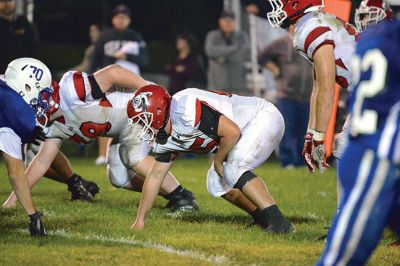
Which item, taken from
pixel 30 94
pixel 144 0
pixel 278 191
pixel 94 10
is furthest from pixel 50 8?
pixel 30 94

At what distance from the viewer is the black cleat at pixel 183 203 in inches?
281

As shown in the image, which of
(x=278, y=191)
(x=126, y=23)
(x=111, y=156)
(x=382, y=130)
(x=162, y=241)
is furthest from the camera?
(x=126, y=23)

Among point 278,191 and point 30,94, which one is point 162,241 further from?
point 278,191

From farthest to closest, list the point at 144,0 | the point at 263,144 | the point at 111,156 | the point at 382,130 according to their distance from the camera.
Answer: the point at 144,0, the point at 111,156, the point at 263,144, the point at 382,130

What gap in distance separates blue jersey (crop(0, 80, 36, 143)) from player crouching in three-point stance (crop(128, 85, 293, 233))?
24.8 inches

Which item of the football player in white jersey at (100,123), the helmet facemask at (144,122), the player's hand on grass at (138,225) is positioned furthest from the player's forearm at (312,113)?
the football player in white jersey at (100,123)

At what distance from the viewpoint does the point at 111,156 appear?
7176 millimetres

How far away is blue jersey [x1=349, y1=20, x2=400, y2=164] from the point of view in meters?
3.54

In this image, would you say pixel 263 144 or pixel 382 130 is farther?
pixel 263 144

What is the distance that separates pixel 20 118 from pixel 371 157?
270cm

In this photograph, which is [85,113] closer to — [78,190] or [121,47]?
[78,190]

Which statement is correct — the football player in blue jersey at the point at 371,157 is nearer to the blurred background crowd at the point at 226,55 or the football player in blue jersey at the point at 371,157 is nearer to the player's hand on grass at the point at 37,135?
the player's hand on grass at the point at 37,135

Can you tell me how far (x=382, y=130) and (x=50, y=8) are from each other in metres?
21.1

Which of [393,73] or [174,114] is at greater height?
[393,73]
